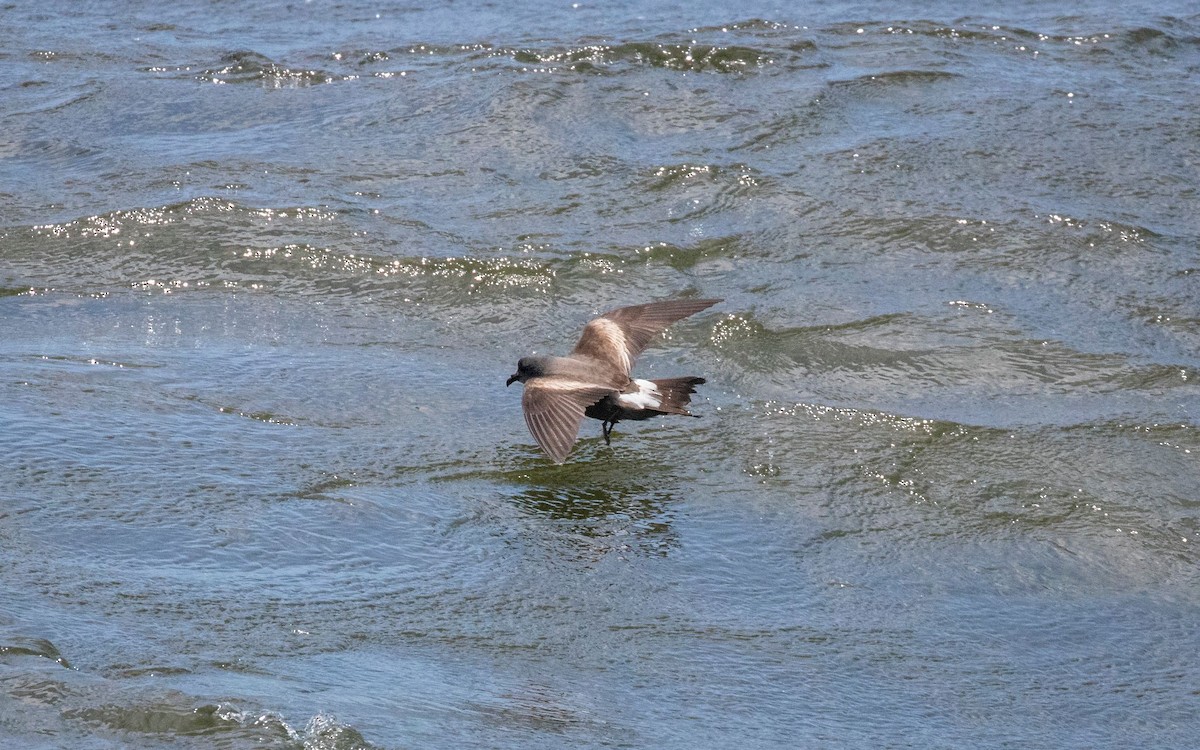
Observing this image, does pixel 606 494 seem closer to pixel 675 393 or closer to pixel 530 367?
pixel 675 393

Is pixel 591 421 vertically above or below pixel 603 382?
below

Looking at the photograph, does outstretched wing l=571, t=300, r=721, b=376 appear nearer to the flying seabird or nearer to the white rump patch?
the flying seabird

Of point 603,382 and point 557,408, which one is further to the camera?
point 603,382

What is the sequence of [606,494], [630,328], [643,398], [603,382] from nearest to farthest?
1. [606,494]
2. [643,398]
3. [603,382]
4. [630,328]

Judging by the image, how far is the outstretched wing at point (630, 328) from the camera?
6914mm

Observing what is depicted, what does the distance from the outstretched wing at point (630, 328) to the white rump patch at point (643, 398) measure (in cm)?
34

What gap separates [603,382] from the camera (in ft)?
21.5

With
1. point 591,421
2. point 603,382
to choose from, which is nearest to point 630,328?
point 591,421

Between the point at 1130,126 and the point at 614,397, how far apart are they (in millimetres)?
5383

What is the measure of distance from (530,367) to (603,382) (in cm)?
35

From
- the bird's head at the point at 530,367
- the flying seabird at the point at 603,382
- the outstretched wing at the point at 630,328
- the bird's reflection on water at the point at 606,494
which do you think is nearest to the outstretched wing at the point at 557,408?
the flying seabird at the point at 603,382

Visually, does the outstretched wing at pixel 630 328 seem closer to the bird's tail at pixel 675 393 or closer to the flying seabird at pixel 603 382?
the flying seabird at pixel 603 382

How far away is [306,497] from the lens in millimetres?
5656

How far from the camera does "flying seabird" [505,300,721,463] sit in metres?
6.07
